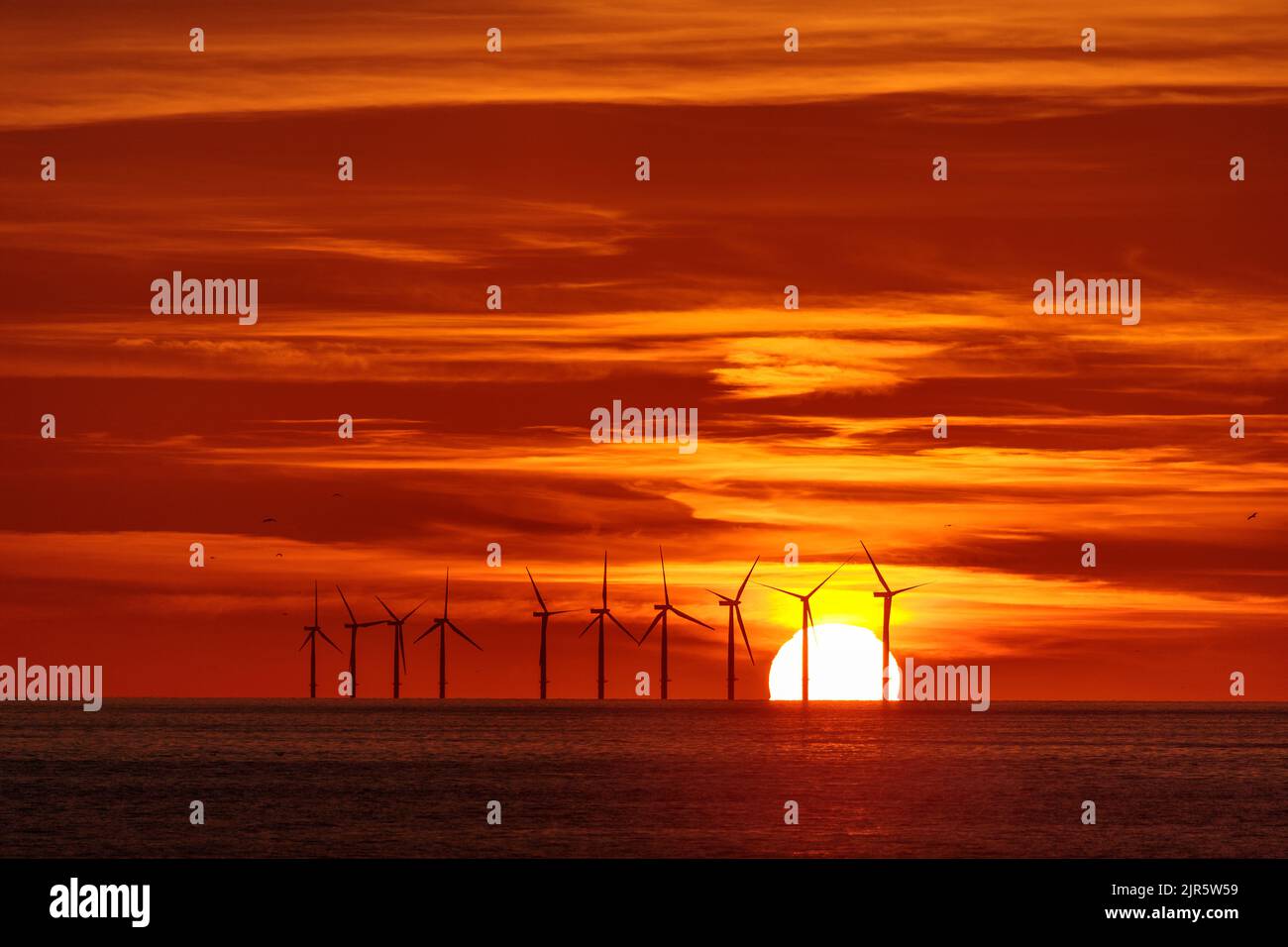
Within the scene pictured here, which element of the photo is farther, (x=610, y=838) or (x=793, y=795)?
(x=793, y=795)

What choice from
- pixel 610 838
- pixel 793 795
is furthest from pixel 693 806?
pixel 610 838

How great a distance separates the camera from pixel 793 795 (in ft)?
447

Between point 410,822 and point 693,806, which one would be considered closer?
point 410,822
